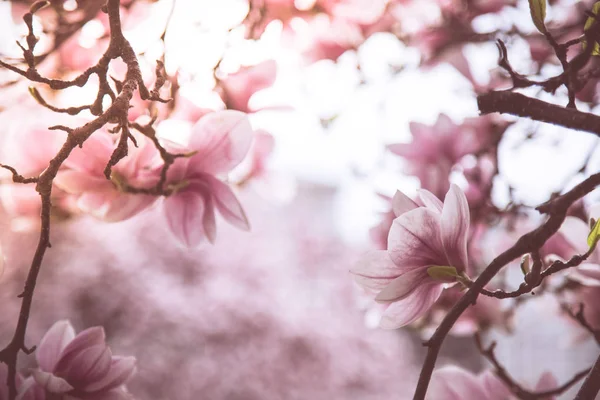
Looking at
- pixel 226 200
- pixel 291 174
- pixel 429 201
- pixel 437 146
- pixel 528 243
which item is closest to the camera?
pixel 528 243

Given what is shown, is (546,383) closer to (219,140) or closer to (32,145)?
(219,140)

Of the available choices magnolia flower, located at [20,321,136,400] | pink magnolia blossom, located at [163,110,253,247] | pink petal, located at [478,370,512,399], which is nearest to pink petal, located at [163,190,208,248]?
pink magnolia blossom, located at [163,110,253,247]

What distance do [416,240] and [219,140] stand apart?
20 centimetres

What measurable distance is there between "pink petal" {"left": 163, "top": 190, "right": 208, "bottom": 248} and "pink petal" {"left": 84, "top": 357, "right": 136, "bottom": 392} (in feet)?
0.40

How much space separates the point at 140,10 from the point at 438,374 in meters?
0.63

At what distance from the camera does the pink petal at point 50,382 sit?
427 millimetres

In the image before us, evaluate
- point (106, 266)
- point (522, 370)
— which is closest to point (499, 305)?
point (106, 266)

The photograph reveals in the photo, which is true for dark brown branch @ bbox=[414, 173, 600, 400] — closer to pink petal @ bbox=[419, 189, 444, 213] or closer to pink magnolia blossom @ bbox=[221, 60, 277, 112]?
pink petal @ bbox=[419, 189, 444, 213]

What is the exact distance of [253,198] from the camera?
518cm

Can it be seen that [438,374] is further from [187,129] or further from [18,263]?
[18,263]

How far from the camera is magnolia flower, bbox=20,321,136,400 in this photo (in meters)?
0.46

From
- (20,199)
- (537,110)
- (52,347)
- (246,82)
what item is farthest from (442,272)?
(20,199)

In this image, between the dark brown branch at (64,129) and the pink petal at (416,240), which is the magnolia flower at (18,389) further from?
the pink petal at (416,240)

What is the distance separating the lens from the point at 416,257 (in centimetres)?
41
